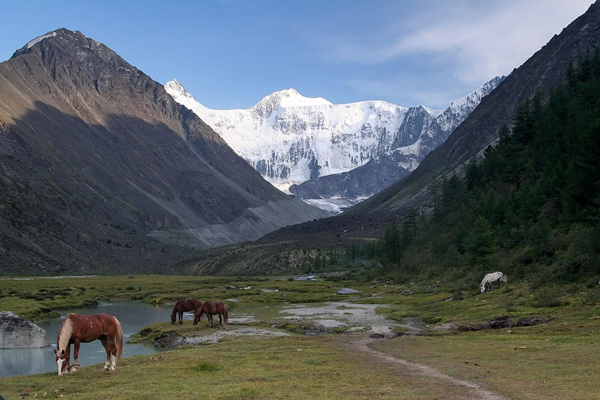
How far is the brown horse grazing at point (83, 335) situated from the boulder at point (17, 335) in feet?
79.5

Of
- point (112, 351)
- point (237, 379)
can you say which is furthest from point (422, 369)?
point (112, 351)

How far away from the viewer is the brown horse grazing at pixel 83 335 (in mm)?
24016

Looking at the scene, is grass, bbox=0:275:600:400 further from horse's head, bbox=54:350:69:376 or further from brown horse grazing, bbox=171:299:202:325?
brown horse grazing, bbox=171:299:202:325

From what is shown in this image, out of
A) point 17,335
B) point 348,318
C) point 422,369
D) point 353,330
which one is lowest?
point 348,318

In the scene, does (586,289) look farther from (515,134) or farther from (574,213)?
(515,134)

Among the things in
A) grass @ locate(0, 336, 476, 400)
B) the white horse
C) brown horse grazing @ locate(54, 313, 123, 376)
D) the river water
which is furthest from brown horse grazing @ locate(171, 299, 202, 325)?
the white horse

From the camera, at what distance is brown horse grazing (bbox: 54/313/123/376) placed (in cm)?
2402

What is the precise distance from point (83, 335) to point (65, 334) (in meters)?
0.81

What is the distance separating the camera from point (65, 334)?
947 inches

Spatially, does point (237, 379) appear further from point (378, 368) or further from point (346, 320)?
point (346, 320)

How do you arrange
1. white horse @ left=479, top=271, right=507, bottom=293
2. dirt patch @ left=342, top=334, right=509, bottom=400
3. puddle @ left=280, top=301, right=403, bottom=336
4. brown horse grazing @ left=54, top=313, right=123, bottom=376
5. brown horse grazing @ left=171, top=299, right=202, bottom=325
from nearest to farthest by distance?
dirt patch @ left=342, top=334, right=509, bottom=400
brown horse grazing @ left=54, top=313, right=123, bottom=376
puddle @ left=280, top=301, right=403, bottom=336
brown horse grazing @ left=171, top=299, right=202, bottom=325
white horse @ left=479, top=271, right=507, bottom=293

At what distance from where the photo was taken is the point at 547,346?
27.5 m

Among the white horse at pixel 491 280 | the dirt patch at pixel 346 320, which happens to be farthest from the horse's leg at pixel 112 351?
the white horse at pixel 491 280

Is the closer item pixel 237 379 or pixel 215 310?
pixel 237 379
